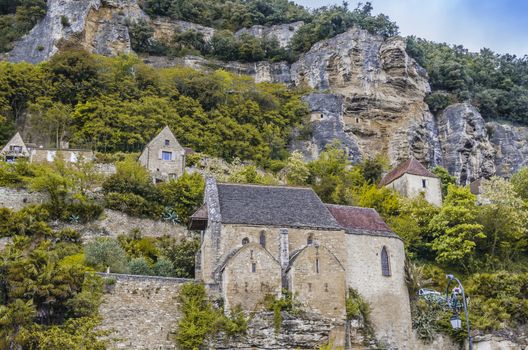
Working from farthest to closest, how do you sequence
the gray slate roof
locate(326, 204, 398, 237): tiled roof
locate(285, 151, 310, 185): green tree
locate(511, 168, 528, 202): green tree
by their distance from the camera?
locate(285, 151, 310, 185): green tree
locate(511, 168, 528, 202): green tree
locate(326, 204, 398, 237): tiled roof
the gray slate roof

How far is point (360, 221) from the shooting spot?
117 feet

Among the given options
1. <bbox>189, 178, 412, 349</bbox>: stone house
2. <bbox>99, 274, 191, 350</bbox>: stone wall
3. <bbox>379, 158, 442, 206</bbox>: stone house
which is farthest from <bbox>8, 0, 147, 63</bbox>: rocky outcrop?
<bbox>99, 274, 191, 350</bbox>: stone wall

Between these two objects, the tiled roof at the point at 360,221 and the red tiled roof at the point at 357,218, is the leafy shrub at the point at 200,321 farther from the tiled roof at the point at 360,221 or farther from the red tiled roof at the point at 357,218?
the red tiled roof at the point at 357,218

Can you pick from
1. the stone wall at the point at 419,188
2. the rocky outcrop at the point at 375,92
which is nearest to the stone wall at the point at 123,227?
the stone wall at the point at 419,188

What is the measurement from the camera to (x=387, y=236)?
35.0 metres

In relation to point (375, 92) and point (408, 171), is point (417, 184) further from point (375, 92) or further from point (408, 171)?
point (375, 92)

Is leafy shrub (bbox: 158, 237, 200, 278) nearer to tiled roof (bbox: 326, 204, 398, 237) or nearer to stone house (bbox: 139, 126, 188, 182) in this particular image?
tiled roof (bbox: 326, 204, 398, 237)

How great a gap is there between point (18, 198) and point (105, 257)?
10.9 m

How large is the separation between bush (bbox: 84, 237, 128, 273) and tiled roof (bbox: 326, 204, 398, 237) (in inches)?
482

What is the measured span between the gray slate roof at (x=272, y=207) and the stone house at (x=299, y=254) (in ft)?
0.18

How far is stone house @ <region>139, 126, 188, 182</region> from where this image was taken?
49.1m

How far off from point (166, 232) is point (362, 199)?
609 inches

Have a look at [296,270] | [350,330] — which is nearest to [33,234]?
[296,270]

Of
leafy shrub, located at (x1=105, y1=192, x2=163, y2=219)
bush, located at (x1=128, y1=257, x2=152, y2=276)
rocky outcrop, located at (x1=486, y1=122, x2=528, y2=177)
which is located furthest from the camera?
rocky outcrop, located at (x1=486, y1=122, x2=528, y2=177)
